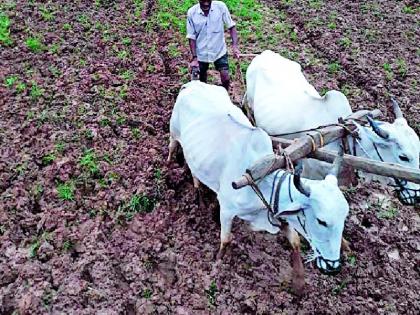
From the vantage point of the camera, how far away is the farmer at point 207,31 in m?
5.63

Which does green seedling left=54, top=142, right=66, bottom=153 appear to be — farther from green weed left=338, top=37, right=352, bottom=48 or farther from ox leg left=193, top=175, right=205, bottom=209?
green weed left=338, top=37, right=352, bottom=48

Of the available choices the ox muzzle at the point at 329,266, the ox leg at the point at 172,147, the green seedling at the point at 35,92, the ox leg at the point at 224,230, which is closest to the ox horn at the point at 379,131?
the ox muzzle at the point at 329,266

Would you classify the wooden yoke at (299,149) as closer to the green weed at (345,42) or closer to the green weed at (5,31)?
the green weed at (345,42)

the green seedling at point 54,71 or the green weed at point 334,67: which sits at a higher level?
the green seedling at point 54,71

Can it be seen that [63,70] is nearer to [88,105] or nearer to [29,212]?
[88,105]

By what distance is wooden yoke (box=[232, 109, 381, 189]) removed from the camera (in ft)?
12.1

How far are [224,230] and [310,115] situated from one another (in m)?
1.33

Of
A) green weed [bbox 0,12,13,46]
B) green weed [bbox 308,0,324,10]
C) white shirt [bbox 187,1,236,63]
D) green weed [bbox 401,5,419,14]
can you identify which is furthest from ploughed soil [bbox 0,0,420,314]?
green weed [bbox 308,0,324,10]

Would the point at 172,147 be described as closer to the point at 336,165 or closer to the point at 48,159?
the point at 48,159

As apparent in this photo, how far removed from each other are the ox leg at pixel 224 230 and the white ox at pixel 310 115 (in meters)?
0.84

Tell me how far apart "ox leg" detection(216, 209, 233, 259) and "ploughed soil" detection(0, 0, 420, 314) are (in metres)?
0.11

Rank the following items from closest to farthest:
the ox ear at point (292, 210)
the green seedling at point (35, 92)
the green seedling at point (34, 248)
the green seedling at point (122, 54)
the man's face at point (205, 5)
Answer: the ox ear at point (292, 210) < the green seedling at point (34, 248) < the man's face at point (205, 5) < the green seedling at point (35, 92) < the green seedling at point (122, 54)

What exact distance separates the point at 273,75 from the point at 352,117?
45.3 inches

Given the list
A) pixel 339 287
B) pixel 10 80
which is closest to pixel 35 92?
pixel 10 80
